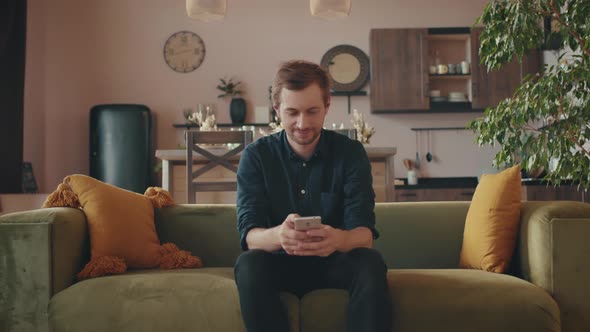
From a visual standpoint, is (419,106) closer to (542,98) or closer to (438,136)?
(438,136)

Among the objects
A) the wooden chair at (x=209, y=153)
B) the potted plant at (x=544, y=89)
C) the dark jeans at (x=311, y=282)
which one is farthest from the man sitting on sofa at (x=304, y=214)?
the wooden chair at (x=209, y=153)

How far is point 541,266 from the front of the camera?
6.55 ft

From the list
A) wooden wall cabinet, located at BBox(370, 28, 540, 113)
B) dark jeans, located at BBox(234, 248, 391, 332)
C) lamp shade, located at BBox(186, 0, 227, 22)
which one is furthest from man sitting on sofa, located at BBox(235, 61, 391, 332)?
wooden wall cabinet, located at BBox(370, 28, 540, 113)

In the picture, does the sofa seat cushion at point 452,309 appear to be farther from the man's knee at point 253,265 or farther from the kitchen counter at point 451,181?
the kitchen counter at point 451,181

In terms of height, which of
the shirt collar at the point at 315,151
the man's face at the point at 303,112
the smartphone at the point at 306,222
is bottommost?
the smartphone at the point at 306,222

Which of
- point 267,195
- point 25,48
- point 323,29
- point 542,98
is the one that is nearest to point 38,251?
point 267,195

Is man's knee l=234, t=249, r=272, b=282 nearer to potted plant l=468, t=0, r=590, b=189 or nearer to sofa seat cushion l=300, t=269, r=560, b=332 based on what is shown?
sofa seat cushion l=300, t=269, r=560, b=332

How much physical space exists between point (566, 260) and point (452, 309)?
43 centimetres

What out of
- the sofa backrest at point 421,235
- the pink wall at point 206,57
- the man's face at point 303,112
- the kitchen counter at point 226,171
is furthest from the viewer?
the pink wall at point 206,57

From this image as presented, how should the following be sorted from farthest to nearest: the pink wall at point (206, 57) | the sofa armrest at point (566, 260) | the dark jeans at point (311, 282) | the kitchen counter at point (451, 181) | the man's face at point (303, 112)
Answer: the pink wall at point (206, 57), the kitchen counter at point (451, 181), the sofa armrest at point (566, 260), the man's face at point (303, 112), the dark jeans at point (311, 282)

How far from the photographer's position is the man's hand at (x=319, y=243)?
169 cm

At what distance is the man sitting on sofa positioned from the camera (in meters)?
1.67

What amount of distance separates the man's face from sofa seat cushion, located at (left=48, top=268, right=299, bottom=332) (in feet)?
1.69

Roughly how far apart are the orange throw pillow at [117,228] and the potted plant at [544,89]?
1590 mm
